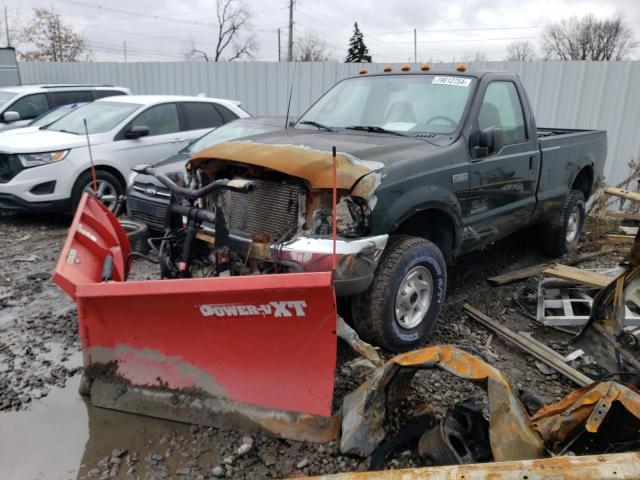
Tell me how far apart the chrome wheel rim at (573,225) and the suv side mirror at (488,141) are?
262 cm

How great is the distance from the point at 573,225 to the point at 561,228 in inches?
20.3

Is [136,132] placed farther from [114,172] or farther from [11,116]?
[11,116]

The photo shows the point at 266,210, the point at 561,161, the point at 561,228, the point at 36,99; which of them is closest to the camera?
the point at 266,210

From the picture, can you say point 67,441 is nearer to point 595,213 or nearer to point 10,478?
point 10,478

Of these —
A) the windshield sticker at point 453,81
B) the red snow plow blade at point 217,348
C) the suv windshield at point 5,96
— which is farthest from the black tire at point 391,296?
the suv windshield at point 5,96

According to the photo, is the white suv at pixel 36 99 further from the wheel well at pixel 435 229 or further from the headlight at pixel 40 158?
the wheel well at pixel 435 229

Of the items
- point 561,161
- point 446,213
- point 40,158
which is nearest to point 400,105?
point 446,213

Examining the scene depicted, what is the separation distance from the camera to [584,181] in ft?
20.8

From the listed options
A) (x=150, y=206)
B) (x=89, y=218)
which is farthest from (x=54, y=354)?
(x=150, y=206)

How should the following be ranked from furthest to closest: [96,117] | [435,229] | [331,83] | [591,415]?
[331,83], [96,117], [435,229], [591,415]

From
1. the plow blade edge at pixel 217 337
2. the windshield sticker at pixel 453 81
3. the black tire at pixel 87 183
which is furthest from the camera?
the black tire at pixel 87 183

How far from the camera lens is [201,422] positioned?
9.84 ft

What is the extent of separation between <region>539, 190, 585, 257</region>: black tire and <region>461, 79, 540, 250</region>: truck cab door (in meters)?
1.01

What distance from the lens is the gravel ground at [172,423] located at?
109 inches
